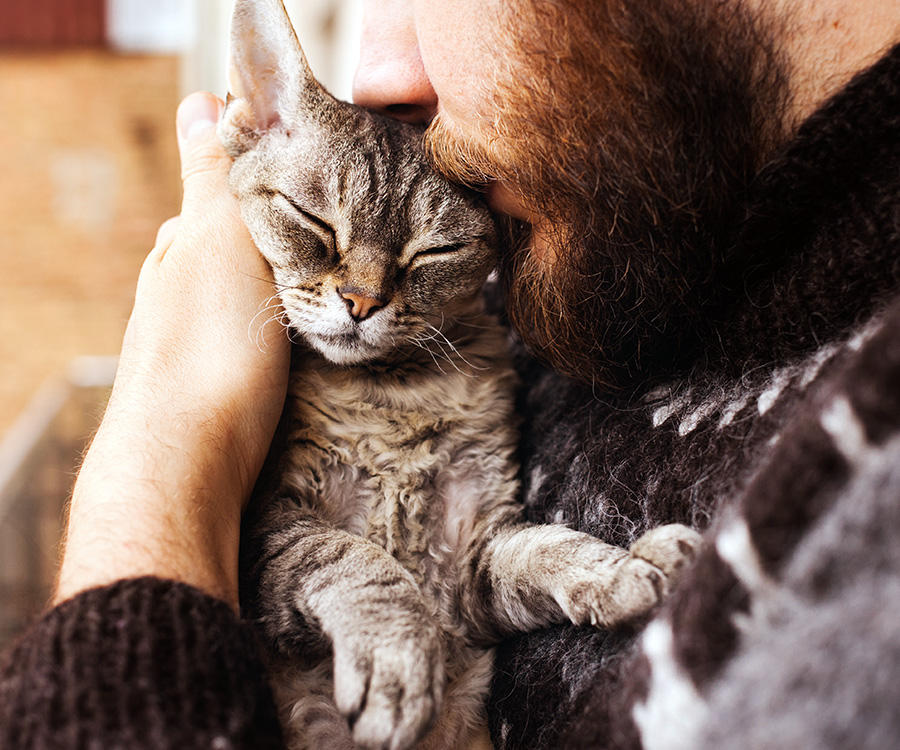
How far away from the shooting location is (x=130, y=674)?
2.10 ft

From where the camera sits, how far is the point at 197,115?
51.8 inches

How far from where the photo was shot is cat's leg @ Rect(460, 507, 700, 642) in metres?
0.77

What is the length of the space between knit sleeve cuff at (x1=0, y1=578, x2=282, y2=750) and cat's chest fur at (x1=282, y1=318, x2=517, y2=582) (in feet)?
1.33

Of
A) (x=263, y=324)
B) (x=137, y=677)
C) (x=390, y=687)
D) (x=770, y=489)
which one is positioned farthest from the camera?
(x=263, y=324)

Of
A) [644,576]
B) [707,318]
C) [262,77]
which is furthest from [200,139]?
[644,576]

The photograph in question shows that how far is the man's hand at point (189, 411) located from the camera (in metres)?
0.80

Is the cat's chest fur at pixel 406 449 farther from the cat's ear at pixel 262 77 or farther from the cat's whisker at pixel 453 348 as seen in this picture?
the cat's ear at pixel 262 77

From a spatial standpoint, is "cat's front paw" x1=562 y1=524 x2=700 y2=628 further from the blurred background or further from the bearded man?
the blurred background

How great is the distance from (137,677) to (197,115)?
1.05 m

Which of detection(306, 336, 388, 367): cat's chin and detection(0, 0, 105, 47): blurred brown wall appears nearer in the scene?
detection(306, 336, 388, 367): cat's chin

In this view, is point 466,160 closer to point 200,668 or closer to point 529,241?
point 529,241

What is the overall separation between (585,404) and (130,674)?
71 cm

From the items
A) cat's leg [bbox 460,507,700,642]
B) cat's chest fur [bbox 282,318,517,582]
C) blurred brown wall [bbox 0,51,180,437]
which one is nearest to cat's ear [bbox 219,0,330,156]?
cat's chest fur [bbox 282,318,517,582]

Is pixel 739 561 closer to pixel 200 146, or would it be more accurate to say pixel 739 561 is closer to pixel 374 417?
pixel 374 417
